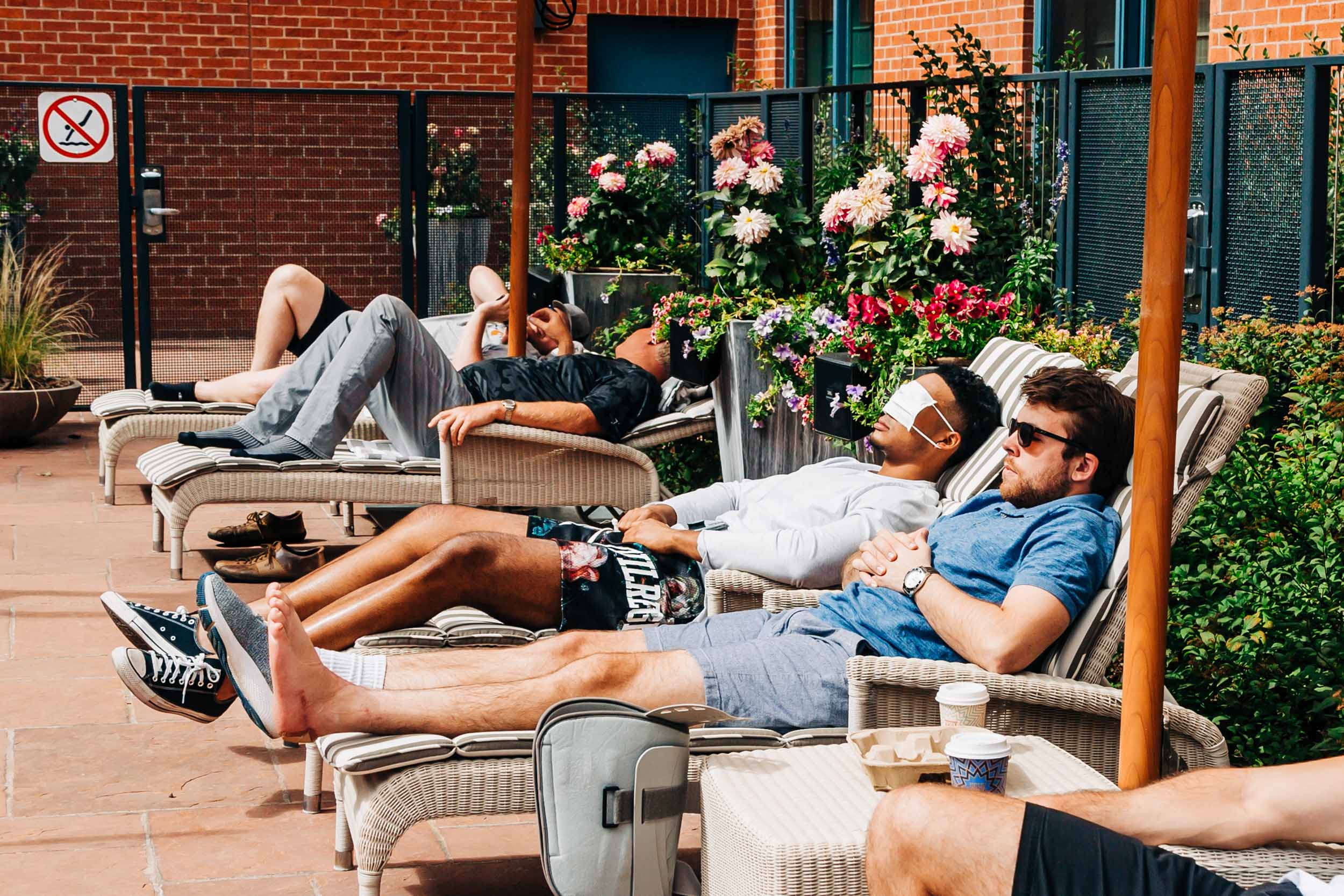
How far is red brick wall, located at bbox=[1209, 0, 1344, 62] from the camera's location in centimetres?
694

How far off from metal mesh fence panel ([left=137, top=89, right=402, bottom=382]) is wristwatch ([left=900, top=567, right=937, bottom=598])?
6.45m

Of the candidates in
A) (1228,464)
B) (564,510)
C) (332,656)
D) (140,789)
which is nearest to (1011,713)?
(332,656)

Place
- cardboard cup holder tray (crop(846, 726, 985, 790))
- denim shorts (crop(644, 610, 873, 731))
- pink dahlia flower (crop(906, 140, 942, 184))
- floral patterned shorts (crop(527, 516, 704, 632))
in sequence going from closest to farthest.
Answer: cardboard cup holder tray (crop(846, 726, 985, 790)) → denim shorts (crop(644, 610, 873, 731)) → floral patterned shorts (crop(527, 516, 704, 632)) → pink dahlia flower (crop(906, 140, 942, 184))

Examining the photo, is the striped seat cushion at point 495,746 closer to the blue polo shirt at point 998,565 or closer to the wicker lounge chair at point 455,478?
the blue polo shirt at point 998,565

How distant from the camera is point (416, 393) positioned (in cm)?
561

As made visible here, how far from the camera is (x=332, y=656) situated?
3129 millimetres

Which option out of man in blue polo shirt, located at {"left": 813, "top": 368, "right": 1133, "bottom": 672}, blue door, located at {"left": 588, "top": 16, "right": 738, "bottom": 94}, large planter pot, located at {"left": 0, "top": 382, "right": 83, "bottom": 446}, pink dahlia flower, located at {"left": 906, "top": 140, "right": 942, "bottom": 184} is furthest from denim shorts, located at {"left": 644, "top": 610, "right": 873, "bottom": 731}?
blue door, located at {"left": 588, "top": 16, "right": 738, "bottom": 94}

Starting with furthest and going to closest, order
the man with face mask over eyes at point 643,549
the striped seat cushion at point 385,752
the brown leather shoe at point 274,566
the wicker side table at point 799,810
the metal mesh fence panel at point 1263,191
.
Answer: the brown leather shoe at point 274,566
the metal mesh fence panel at point 1263,191
the man with face mask over eyes at point 643,549
the striped seat cushion at point 385,752
the wicker side table at point 799,810

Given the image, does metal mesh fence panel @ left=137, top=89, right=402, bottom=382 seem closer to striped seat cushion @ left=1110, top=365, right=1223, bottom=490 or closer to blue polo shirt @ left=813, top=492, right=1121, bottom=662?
blue polo shirt @ left=813, top=492, right=1121, bottom=662

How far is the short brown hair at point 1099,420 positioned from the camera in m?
3.15

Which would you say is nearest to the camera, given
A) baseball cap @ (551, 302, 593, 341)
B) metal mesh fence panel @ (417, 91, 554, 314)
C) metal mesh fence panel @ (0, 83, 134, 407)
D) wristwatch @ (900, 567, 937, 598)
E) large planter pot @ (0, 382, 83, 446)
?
wristwatch @ (900, 567, 937, 598)

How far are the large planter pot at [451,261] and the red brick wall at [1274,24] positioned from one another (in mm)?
4119

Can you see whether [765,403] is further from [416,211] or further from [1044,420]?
[416,211]

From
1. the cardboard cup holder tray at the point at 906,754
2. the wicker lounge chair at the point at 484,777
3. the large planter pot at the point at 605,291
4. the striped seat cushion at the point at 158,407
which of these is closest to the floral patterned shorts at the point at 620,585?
the wicker lounge chair at the point at 484,777
